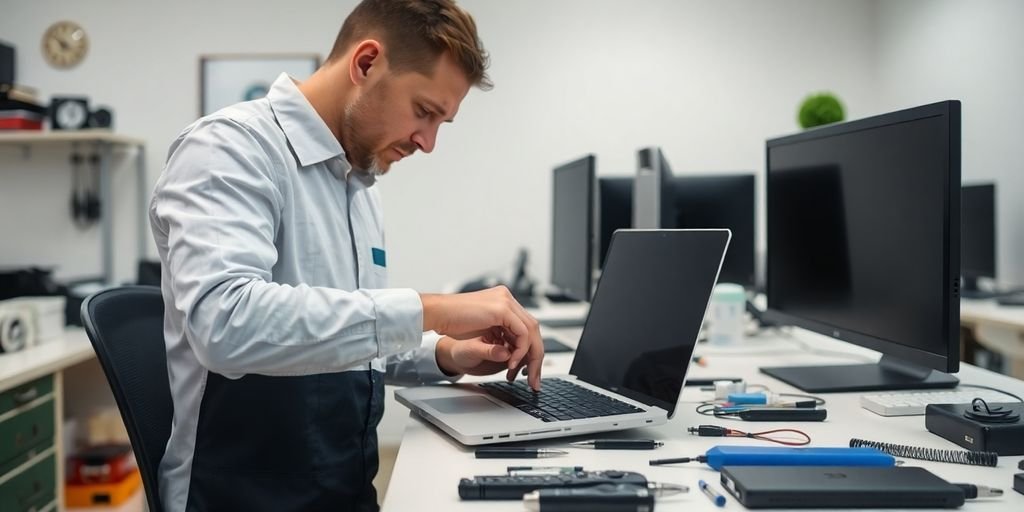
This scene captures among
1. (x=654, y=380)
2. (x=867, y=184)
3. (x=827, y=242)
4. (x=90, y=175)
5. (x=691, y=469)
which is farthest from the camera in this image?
(x=90, y=175)

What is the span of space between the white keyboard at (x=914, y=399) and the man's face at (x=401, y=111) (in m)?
0.77

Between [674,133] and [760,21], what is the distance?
74 centimetres

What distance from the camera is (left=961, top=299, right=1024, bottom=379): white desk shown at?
8.58ft

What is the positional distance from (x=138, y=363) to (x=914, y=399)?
44.8 inches

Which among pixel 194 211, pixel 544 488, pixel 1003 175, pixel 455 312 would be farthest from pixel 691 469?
pixel 1003 175

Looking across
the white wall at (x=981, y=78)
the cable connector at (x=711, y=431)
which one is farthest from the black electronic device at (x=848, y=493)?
the white wall at (x=981, y=78)

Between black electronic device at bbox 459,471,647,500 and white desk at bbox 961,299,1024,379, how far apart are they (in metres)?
2.33

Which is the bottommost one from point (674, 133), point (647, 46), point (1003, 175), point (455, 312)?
point (455, 312)

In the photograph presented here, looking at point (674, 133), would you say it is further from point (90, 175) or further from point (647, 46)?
point (90, 175)

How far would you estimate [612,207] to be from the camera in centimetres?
251

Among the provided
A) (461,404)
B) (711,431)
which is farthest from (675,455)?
(461,404)

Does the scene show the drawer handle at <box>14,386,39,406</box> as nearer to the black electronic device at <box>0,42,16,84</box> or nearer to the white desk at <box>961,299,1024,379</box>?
the black electronic device at <box>0,42,16,84</box>

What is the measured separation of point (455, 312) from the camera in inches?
37.5

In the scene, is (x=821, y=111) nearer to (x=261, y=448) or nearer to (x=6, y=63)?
(x=261, y=448)
